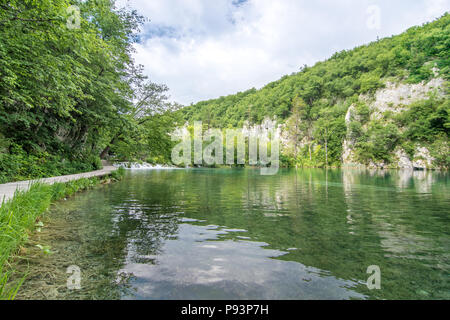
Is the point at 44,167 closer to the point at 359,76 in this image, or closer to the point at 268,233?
the point at 268,233

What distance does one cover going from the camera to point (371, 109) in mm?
64562

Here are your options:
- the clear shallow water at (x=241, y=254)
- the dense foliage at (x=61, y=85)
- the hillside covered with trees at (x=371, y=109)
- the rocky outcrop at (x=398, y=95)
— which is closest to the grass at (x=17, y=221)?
the clear shallow water at (x=241, y=254)

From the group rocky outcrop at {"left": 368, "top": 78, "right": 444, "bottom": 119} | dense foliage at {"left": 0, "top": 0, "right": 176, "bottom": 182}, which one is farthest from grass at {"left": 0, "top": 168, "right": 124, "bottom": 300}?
rocky outcrop at {"left": 368, "top": 78, "right": 444, "bottom": 119}

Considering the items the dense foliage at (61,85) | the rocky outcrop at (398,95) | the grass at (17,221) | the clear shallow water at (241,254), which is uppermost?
the rocky outcrop at (398,95)

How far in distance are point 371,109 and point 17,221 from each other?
3041 inches

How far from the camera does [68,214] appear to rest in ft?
21.9

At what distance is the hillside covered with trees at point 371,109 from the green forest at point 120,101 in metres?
0.29

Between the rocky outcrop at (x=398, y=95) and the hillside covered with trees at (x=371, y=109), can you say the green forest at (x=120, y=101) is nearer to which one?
the hillside covered with trees at (x=371, y=109)

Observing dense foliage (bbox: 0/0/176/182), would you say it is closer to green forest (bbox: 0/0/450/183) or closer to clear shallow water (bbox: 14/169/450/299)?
green forest (bbox: 0/0/450/183)

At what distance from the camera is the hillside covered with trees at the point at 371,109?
4947 centimetres

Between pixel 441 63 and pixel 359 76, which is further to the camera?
pixel 359 76
